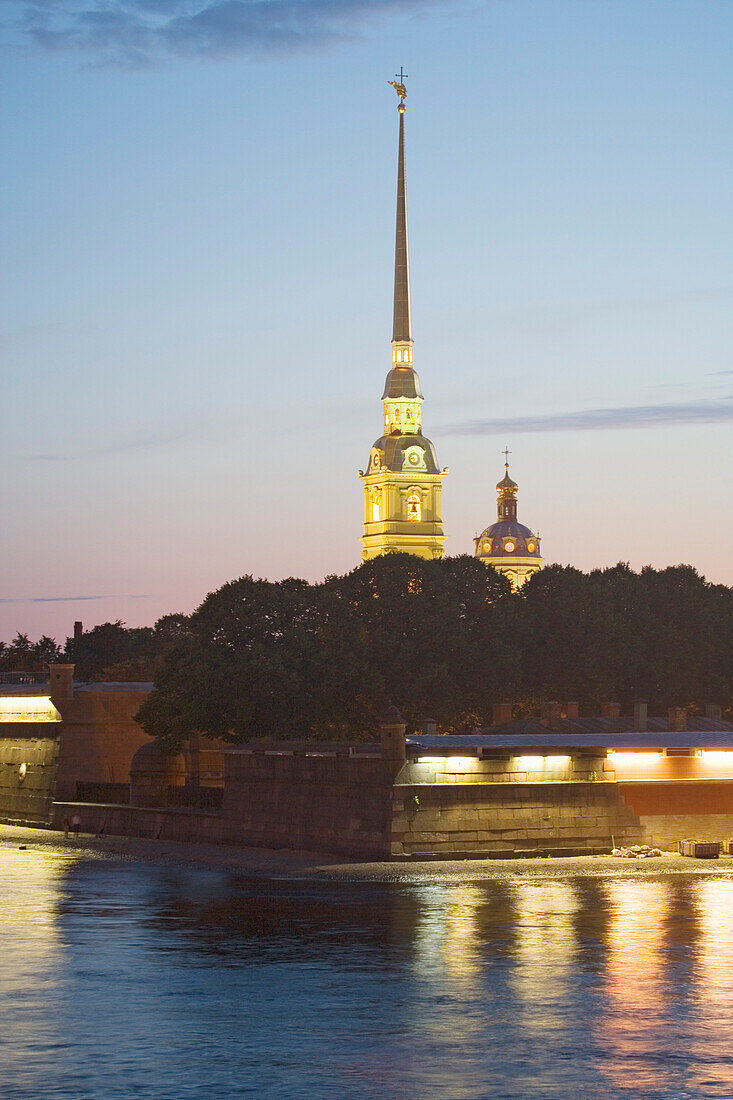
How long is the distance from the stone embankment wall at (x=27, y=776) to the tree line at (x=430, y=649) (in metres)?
9.03

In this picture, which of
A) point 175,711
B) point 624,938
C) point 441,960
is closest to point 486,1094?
point 441,960

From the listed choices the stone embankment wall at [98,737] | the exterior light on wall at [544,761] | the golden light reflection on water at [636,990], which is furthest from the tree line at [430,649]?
the golden light reflection on water at [636,990]

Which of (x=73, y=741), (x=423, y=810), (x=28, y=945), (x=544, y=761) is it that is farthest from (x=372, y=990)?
(x=73, y=741)

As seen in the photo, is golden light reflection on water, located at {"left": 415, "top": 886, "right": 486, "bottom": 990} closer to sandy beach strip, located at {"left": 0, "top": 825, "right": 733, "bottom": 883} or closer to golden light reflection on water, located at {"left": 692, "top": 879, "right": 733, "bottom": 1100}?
sandy beach strip, located at {"left": 0, "top": 825, "right": 733, "bottom": 883}

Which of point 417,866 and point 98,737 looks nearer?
point 417,866

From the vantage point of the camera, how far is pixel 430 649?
11419 cm

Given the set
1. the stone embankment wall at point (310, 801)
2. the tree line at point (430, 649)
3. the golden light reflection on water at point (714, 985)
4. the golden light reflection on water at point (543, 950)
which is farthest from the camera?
the tree line at point (430, 649)

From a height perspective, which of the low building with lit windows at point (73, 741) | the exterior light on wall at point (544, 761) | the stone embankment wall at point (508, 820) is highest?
the low building with lit windows at point (73, 741)

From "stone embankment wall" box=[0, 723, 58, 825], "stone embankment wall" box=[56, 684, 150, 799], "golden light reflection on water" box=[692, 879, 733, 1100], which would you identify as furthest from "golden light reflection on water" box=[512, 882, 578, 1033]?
"stone embankment wall" box=[0, 723, 58, 825]

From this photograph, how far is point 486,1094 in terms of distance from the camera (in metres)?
36.4

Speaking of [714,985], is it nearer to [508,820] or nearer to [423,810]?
[423,810]

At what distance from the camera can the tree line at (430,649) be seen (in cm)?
9612

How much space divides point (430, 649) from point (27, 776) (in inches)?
1038

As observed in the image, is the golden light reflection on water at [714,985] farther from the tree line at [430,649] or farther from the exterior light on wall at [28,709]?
the exterior light on wall at [28,709]
